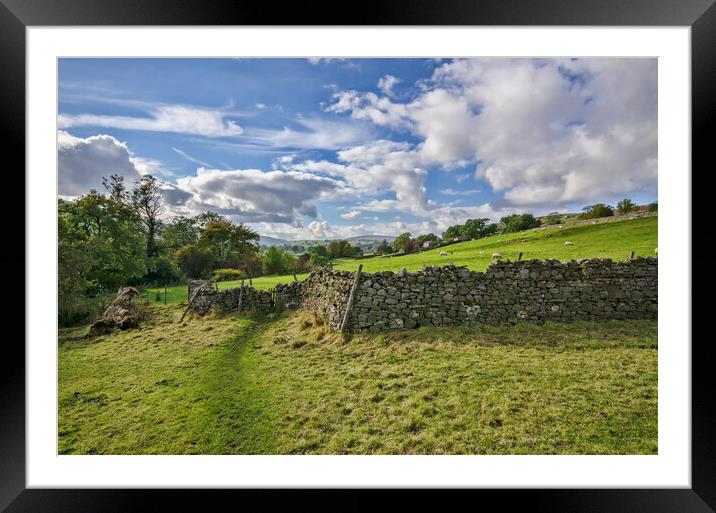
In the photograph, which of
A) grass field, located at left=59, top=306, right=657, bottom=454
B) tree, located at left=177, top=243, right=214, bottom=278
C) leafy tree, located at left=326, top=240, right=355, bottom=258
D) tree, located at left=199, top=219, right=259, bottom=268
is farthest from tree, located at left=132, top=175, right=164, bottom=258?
leafy tree, located at left=326, top=240, right=355, bottom=258

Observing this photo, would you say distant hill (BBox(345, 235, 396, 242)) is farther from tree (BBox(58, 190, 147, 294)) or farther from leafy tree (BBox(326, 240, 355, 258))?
tree (BBox(58, 190, 147, 294))

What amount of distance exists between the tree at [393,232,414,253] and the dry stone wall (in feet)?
5.89

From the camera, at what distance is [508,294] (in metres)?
4.32

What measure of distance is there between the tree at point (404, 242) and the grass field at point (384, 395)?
2.49 metres

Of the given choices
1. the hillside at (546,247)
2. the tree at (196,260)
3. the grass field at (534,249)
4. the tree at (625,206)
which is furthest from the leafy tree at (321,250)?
the tree at (625,206)

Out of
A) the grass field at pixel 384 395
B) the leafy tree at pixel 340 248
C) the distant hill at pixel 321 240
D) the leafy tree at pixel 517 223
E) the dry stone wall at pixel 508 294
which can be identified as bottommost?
the grass field at pixel 384 395

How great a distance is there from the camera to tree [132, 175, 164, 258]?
556 centimetres

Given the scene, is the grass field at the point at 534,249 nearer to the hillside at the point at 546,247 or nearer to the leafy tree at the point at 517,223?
the hillside at the point at 546,247

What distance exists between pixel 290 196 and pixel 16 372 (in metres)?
4.25

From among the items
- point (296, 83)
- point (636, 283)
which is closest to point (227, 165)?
point (296, 83)

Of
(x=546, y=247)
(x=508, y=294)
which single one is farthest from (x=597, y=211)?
(x=508, y=294)

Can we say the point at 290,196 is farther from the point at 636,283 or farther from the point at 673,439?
the point at 636,283

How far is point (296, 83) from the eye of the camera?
3846 mm
